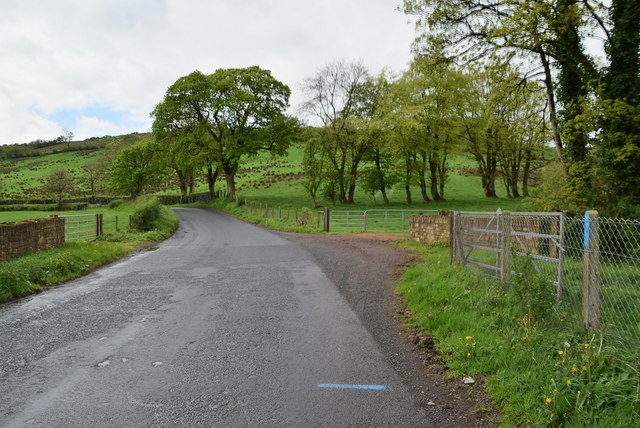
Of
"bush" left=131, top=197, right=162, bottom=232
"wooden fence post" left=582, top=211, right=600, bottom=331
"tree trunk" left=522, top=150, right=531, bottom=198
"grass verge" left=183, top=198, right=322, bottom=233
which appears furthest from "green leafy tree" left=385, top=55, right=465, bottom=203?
"wooden fence post" left=582, top=211, right=600, bottom=331

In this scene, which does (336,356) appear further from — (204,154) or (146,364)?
(204,154)

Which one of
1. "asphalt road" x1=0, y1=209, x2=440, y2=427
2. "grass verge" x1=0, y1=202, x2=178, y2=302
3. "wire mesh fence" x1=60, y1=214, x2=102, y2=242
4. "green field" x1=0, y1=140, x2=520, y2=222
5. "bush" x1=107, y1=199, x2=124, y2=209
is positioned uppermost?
"green field" x1=0, y1=140, x2=520, y2=222

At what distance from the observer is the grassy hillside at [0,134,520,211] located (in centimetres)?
4134

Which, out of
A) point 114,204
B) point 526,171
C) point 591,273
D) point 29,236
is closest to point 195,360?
point 591,273

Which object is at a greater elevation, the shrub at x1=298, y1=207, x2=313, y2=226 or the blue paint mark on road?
the shrub at x1=298, y1=207, x2=313, y2=226

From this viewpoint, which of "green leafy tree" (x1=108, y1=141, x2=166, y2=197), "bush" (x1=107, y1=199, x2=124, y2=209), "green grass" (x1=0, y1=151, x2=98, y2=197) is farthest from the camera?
"green grass" (x1=0, y1=151, x2=98, y2=197)

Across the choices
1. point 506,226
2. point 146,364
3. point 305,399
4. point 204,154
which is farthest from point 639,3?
point 204,154

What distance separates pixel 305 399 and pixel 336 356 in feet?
4.03

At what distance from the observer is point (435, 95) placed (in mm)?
36812

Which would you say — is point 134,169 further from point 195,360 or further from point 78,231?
point 195,360

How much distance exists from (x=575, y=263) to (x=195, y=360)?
5.42 m

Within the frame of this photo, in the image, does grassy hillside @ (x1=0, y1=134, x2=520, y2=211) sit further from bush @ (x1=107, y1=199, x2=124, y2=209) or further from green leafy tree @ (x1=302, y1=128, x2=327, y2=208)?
bush @ (x1=107, y1=199, x2=124, y2=209)

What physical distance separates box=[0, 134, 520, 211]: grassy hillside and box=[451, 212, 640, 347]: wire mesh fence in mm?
22203

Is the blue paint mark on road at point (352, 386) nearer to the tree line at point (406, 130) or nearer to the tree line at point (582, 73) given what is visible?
the tree line at point (582, 73)
